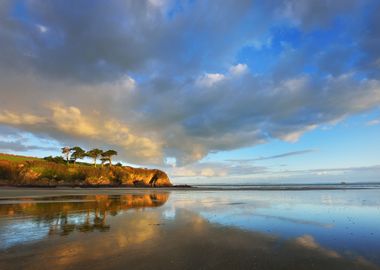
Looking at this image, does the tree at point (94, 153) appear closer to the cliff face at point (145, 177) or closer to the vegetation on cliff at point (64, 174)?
the vegetation on cliff at point (64, 174)

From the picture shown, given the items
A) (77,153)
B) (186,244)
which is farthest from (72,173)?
(186,244)

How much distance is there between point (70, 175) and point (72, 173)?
3.99 ft

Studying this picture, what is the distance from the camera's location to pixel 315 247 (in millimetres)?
10352

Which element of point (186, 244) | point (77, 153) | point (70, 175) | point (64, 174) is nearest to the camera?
point (186, 244)

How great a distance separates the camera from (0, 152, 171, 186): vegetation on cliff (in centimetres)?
7625

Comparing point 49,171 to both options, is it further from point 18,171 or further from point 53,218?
point 53,218

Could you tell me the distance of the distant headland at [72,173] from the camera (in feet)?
251

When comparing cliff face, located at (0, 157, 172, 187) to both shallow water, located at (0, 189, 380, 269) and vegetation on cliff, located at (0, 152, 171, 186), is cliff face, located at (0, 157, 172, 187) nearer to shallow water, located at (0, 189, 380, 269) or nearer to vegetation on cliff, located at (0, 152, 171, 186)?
vegetation on cliff, located at (0, 152, 171, 186)

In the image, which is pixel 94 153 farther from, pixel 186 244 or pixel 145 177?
pixel 186 244

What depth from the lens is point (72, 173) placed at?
295ft

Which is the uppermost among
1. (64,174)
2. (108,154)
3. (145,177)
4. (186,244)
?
(108,154)

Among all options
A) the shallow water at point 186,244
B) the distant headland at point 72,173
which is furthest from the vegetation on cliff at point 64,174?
the shallow water at point 186,244

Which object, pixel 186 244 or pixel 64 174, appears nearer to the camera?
pixel 186 244

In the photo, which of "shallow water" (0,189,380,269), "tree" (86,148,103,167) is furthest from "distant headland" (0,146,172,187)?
"shallow water" (0,189,380,269)
